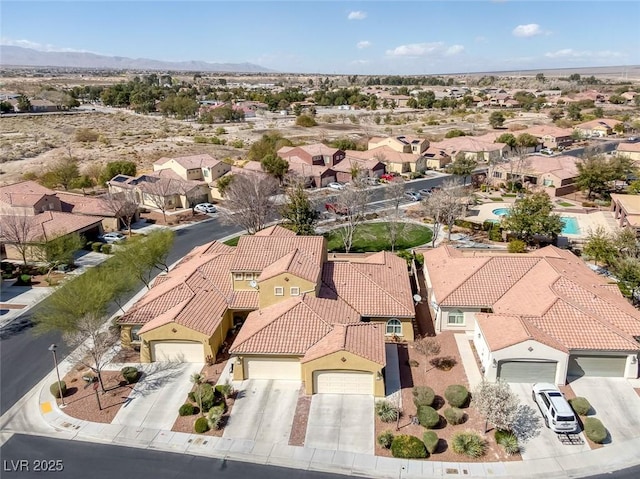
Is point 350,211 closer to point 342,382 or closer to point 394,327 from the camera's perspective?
point 394,327

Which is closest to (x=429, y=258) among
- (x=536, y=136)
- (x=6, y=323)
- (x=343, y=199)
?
(x=343, y=199)

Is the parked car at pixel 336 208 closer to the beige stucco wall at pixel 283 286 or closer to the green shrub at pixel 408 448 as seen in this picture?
the beige stucco wall at pixel 283 286

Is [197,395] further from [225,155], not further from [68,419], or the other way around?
[225,155]

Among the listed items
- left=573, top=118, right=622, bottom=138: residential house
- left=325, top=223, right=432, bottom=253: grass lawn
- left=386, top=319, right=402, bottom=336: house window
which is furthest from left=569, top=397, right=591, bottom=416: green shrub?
left=573, top=118, right=622, bottom=138: residential house

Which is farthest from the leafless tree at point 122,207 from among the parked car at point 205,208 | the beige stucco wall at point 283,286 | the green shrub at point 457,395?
the green shrub at point 457,395

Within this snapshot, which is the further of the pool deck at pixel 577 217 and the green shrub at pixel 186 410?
the pool deck at pixel 577 217

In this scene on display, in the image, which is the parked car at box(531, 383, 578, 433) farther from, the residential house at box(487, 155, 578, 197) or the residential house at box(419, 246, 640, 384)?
the residential house at box(487, 155, 578, 197)
